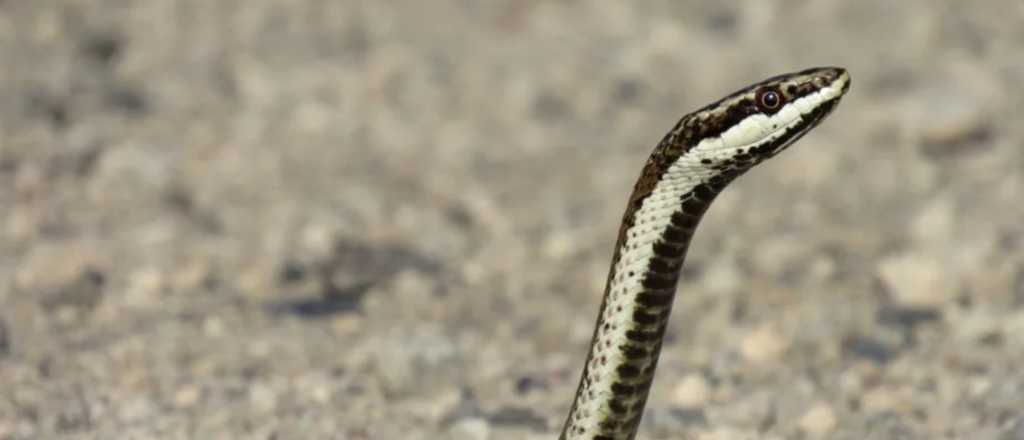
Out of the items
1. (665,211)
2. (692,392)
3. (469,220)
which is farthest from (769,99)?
(469,220)

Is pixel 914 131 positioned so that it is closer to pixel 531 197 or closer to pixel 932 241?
pixel 932 241

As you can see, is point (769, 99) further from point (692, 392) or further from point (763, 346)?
point (763, 346)

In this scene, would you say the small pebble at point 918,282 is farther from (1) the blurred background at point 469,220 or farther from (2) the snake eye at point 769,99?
(2) the snake eye at point 769,99

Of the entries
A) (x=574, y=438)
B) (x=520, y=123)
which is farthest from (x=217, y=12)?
(x=574, y=438)

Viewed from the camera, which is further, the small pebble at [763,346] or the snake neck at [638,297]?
the small pebble at [763,346]

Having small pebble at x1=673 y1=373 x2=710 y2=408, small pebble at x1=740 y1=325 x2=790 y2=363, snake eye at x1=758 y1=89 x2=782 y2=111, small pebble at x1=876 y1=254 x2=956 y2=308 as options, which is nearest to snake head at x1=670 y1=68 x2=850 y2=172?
snake eye at x1=758 y1=89 x2=782 y2=111

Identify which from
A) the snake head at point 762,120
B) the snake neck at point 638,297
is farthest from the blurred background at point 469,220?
the snake head at point 762,120
